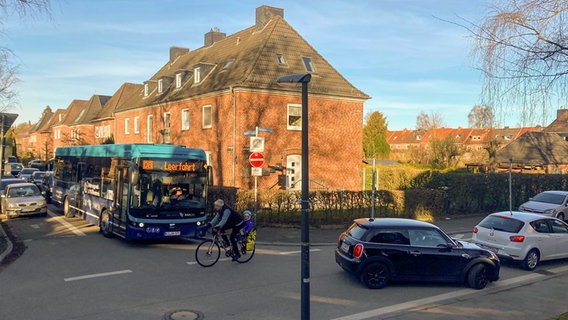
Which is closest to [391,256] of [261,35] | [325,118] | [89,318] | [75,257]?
[89,318]

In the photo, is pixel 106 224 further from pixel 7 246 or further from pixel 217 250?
pixel 217 250

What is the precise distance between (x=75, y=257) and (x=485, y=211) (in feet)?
68.5

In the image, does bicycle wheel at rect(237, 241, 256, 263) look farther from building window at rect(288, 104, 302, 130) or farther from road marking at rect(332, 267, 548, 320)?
building window at rect(288, 104, 302, 130)

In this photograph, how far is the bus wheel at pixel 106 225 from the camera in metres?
15.3

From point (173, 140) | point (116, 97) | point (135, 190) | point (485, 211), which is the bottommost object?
point (485, 211)

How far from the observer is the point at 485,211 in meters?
25.0

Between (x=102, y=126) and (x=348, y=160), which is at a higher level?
(x=102, y=126)

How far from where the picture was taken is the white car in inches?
470

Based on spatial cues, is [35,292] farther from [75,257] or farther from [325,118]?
[325,118]

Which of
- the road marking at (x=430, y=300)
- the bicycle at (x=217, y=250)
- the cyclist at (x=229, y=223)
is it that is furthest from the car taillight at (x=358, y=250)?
the cyclist at (x=229, y=223)

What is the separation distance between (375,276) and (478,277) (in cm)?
233

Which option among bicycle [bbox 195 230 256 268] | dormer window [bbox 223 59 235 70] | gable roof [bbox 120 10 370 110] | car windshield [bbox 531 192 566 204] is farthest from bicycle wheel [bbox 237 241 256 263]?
dormer window [bbox 223 59 235 70]

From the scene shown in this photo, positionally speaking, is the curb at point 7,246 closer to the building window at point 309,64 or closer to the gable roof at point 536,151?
the building window at point 309,64

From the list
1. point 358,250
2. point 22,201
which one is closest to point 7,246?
point 22,201
